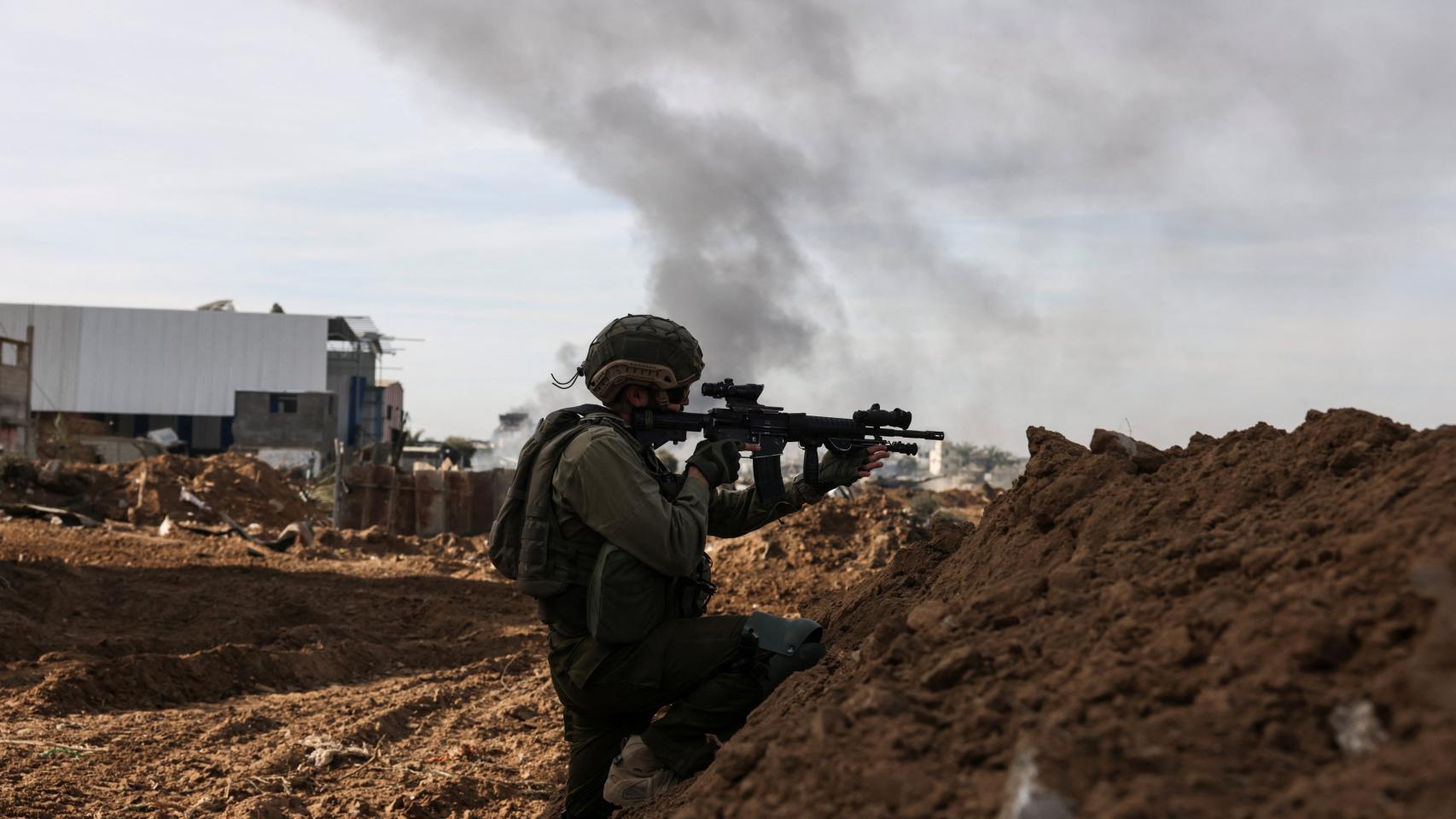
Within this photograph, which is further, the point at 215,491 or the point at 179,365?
the point at 179,365

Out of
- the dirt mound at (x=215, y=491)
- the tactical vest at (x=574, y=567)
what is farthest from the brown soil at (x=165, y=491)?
the tactical vest at (x=574, y=567)

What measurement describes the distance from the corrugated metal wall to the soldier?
42.2 metres

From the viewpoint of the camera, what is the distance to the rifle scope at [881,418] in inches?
175

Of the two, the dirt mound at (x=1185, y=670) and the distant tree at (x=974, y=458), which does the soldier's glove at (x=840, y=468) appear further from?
the distant tree at (x=974, y=458)

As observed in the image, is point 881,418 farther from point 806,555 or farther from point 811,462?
point 806,555

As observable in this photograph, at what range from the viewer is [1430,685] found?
183 centimetres

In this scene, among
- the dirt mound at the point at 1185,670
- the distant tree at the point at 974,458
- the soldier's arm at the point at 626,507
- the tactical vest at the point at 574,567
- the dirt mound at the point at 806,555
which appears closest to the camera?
the dirt mound at the point at 1185,670

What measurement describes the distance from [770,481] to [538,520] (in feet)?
3.22

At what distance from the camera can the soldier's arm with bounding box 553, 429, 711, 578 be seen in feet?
11.5

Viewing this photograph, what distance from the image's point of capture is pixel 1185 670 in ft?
7.16

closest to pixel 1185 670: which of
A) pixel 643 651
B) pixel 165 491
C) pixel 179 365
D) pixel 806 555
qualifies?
pixel 643 651

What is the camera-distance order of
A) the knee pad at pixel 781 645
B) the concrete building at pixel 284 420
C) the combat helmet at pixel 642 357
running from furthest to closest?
the concrete building at pixel 284 420
the combat helmet at pixel 642 357
the knee pad at pixel 781 645

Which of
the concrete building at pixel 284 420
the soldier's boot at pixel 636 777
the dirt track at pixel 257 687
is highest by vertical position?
the concrete building at pixel 284 420

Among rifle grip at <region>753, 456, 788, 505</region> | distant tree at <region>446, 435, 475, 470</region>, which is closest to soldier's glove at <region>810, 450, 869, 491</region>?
rifle grip at <region>753, 456, 788, 505</region>
